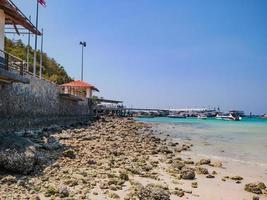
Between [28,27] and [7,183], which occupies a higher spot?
[28,27]

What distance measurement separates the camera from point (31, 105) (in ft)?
71.3

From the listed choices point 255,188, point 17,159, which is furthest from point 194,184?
point 17,159

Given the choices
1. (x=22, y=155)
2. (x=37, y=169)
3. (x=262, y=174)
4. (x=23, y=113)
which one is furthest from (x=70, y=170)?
(x=23, y=113)

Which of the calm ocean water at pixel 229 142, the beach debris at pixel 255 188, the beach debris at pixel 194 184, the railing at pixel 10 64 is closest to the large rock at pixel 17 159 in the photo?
the beach debris at pixel 194 184

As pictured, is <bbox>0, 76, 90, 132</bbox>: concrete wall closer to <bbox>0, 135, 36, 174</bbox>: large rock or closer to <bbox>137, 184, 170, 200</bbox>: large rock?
<bbox>0, 135, 36, 174</bbox>: large rock

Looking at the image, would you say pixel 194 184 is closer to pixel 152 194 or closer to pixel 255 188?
pixel 255 188

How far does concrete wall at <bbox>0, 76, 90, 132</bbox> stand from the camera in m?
17.2

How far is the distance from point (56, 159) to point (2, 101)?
661 cm

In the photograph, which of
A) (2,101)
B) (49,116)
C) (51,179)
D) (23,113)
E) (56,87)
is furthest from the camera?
(56,87)

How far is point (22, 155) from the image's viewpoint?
9.05 m

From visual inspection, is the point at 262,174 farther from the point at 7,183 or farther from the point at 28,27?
the point at 28,27

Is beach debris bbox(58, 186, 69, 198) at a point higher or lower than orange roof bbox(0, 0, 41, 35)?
lower

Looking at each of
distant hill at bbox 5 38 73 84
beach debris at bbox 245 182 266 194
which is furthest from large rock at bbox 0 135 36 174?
distant hill at bbox 5 38 73 84

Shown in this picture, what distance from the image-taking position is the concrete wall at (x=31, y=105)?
→ 1720 centimetres
